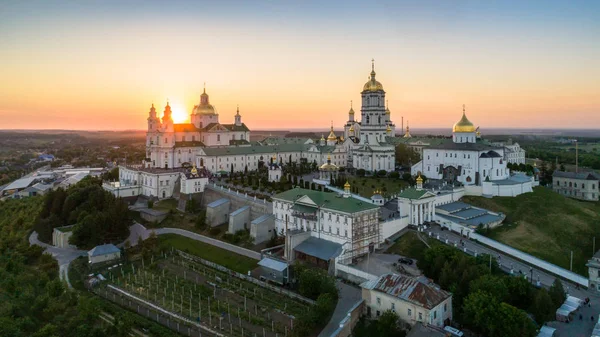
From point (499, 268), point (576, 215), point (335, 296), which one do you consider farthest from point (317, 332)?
point (576, 215)

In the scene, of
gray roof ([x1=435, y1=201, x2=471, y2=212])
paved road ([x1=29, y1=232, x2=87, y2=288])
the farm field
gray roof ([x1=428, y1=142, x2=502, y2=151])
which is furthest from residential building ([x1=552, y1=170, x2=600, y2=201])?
paved road ([x1=29, y1=232, x2=87, y2=288])

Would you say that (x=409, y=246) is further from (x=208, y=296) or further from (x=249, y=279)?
(x=208, y=296)

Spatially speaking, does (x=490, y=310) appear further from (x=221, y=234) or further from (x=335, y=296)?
(x=221, y=234)

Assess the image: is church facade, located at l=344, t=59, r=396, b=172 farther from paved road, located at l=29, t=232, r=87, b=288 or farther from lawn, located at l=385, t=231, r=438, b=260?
paved road, located at l=29, t=232, r=87, b=288

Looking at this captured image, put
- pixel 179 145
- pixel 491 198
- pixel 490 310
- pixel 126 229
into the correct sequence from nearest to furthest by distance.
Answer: pixel 490 310
pixel 491 198
pixel 126 229
pixel 179 145

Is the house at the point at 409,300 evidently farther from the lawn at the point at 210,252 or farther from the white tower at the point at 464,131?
the white tower at the point at 464,131

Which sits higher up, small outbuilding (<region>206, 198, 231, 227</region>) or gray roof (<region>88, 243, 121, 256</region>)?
small outbuilding (<region>206, 198, 231, 227</region>)
